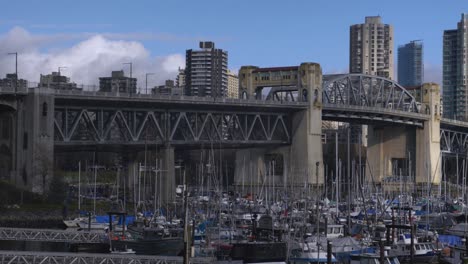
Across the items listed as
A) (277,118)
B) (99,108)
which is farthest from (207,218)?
(277,118)

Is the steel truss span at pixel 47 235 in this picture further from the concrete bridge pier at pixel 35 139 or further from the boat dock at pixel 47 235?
the concrete bridge pier at pixel 35 139

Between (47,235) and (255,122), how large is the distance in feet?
258

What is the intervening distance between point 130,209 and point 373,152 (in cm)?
7723

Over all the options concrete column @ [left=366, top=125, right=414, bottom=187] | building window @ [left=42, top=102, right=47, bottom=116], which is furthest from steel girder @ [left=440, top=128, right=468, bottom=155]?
building window @ [left=42, top=102, right=47, bottom=116]

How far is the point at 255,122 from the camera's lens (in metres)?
142

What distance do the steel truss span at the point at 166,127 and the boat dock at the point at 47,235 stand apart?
48.4 metres

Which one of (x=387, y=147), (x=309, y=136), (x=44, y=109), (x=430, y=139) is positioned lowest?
(x=387, y=147)

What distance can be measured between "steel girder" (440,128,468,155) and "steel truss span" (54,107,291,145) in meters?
51.8

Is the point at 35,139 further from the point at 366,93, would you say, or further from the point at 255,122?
the point at 366,93

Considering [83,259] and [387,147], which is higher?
[387,147]

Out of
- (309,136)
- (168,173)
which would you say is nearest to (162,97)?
(168,173)

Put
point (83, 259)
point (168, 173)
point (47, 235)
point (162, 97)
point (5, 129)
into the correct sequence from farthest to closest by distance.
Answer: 1. point (168, 173)
2. point (162, 97)
3. point (5, 129)
4. point (47, 235)
5. point (83, 259)

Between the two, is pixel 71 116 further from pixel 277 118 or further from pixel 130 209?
pixel 277 118

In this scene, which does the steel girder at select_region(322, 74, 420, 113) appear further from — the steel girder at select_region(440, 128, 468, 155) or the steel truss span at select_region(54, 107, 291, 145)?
the steel truss span at select_region(54, 107, 291, 145)
